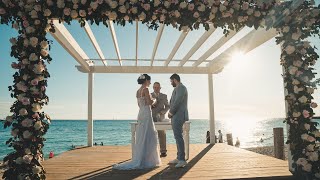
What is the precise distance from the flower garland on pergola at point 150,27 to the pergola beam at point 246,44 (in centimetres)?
109

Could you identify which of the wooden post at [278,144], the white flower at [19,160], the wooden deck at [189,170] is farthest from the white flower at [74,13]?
the wooden post at [278,144]

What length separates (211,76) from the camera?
10.8m

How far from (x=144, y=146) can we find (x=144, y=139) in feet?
0.48

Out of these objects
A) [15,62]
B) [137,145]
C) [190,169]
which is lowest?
[190,169]

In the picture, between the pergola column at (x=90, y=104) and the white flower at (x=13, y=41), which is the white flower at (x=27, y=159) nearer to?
the white flower at (x=13, y=41)

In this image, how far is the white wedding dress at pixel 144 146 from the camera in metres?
5.68

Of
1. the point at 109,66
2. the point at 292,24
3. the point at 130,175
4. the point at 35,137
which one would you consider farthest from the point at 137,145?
the point at 109,66

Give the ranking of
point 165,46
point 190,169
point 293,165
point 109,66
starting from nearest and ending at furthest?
point 293,165, point 190,169, point 165,46, point 109,66

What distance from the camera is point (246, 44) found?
7363mm

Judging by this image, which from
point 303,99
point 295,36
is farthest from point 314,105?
point 295,36

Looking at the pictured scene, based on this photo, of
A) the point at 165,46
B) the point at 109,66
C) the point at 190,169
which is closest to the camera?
the point at 190,169

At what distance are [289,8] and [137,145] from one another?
386cm

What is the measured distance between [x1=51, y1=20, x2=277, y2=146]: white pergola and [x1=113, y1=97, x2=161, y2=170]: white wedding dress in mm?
1855

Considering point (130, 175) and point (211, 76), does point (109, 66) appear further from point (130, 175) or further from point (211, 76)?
point (130, 175)
